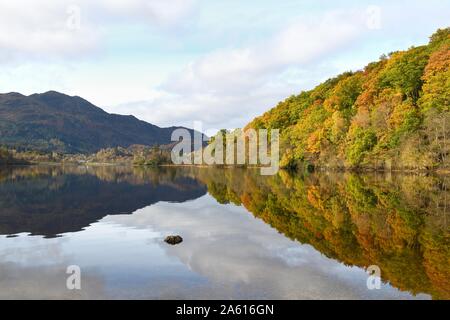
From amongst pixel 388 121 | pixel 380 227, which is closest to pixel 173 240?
pixel 380 227

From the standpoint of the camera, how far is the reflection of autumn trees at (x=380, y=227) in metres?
15.1

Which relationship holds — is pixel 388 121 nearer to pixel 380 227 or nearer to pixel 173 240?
pixel 380 227

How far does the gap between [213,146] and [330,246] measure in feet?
476

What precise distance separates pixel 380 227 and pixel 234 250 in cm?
979

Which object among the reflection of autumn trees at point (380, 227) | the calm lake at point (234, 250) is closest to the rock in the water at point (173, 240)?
the calm lake at point (234, 250)

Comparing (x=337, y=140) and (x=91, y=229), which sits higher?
(x=337, y=140)

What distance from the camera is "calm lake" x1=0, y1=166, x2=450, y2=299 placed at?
13211 millimetres

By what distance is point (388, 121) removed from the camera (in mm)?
79688

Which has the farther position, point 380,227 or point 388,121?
point 388,121

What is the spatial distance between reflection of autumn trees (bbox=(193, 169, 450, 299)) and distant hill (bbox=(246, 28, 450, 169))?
29.8 m

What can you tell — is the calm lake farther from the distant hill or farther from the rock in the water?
the distant hill

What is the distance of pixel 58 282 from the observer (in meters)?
14.0
